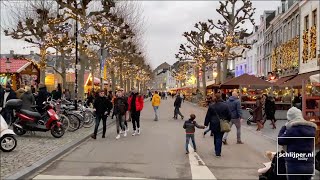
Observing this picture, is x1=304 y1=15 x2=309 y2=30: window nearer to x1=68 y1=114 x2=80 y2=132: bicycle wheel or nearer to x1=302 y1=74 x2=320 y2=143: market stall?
x1=302 y1=74 x2=320 y2=143: market stall

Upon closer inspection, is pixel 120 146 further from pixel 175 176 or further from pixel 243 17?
pixel 243 17

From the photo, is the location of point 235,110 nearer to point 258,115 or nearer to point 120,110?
point 120,110

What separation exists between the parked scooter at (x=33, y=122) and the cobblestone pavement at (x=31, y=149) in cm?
25

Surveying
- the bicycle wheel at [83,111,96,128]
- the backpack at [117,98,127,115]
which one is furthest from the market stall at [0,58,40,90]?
the backpack at [117,98,127,115]

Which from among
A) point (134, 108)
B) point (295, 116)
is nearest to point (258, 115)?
point (134, 108)

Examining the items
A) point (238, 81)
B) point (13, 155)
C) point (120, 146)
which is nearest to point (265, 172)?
point (13, 155)

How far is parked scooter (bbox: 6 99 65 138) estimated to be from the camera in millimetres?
13876

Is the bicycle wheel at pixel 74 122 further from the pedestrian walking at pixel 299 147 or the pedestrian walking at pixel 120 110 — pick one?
the pedestrian walking at pixel 299 147

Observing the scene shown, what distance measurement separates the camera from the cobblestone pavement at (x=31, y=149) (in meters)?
8.84

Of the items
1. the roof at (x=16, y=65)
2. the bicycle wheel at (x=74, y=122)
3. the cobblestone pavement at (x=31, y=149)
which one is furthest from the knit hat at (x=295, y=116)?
the roof at (x=16, y=65)

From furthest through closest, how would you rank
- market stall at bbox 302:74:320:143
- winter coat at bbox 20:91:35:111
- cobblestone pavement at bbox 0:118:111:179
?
winter coat at bbox 20:91:35:111, market stall at bbox 302:74:320:143, cobblestone pavement at bbox 0:118:111:179

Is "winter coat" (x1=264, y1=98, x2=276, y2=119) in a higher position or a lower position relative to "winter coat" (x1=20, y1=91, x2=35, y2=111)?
lower

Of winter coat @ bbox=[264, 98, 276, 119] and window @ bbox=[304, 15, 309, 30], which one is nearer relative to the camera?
winter coat @ bbox=[264, 98, 276, 119]

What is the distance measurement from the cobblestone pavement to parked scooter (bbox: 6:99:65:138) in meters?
0.25
